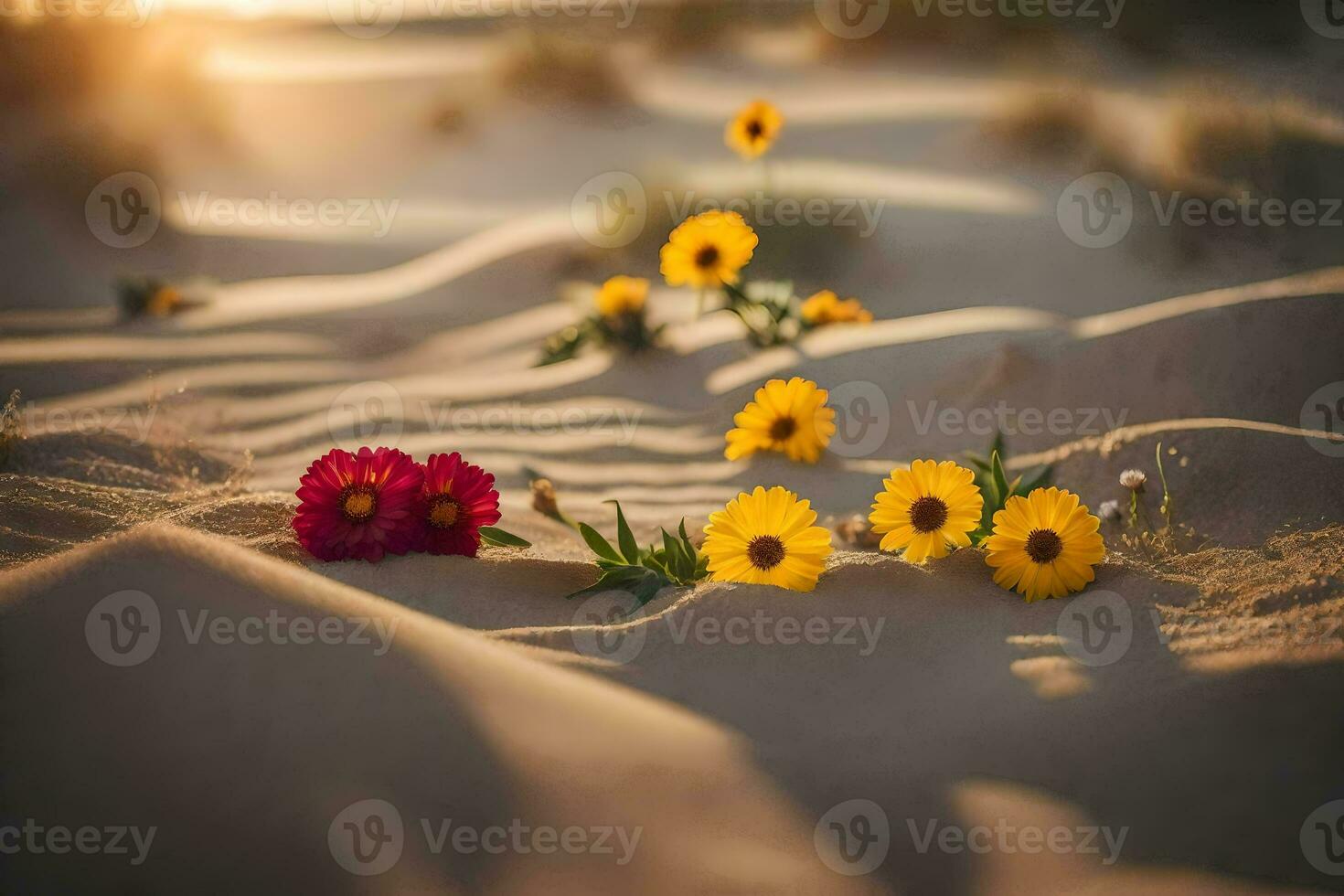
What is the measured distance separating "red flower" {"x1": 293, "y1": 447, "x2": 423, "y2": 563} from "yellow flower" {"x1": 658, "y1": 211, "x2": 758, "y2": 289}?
256 centimetres

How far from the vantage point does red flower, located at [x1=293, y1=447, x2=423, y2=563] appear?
2.67 m

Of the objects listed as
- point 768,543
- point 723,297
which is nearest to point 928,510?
point 768,543

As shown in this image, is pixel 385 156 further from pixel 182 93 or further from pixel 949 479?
pixel 949 479

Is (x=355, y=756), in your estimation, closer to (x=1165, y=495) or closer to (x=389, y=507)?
(x=389, y=507)

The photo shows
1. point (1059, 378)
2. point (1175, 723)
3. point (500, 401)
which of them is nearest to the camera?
point (1175, 723)

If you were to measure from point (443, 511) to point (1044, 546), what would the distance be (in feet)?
4.63

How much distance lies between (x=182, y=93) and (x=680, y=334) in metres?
8.90

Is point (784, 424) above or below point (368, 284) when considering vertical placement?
below

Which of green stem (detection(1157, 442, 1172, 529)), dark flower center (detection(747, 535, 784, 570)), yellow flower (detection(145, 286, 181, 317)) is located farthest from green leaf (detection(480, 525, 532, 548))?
yellow flower (detection(145, 286, 181, 317))

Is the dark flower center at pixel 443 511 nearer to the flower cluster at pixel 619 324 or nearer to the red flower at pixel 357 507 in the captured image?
the red flower at pixel 357 507

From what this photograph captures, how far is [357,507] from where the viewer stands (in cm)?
270

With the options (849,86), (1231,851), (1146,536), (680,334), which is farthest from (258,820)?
(849,86)

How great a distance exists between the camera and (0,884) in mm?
1902

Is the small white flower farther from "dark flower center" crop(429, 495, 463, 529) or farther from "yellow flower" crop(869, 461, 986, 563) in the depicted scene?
"dark flower center" crop(429, 495, 463, 529)
